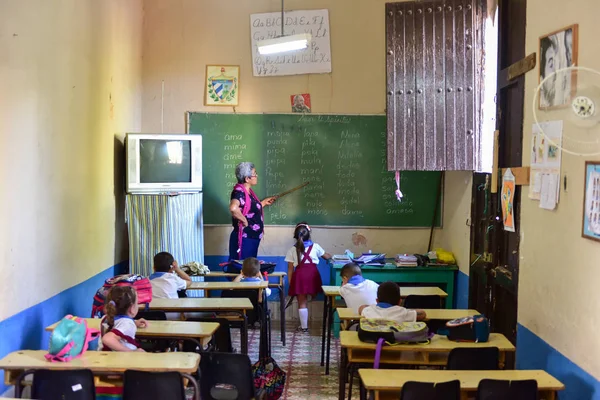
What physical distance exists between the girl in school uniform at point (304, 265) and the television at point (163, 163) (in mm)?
1140

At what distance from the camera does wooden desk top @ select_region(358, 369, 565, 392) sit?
2.81 m

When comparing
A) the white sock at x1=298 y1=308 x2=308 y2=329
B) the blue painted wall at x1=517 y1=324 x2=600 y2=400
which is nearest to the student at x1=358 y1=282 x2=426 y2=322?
the blue painted wall at x1=517 y1=324 x2=600 y2=400

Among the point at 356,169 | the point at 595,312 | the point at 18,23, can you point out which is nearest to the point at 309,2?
the point at 356,169

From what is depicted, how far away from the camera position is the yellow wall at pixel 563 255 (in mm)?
3064

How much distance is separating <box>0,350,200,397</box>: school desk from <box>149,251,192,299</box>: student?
5.00 feet

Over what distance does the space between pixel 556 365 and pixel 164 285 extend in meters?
2.79

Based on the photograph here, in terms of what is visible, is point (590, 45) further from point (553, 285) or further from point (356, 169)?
point (356, 169)

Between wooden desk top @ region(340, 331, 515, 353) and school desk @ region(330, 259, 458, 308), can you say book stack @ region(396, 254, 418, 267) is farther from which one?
wooden desk top @ region(340, 331, 515, 353)

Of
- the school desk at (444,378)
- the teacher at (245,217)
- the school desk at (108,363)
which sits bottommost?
the school desk at (444,378)

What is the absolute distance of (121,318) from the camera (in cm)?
345

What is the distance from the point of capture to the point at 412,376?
294cm

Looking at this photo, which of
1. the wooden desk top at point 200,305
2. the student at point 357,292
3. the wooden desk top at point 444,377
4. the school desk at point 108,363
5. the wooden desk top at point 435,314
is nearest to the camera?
the wooden desk top at point 444,377

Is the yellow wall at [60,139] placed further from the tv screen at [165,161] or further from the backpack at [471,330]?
the backpack at [471,330]


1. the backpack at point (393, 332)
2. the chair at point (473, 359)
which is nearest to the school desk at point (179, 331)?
the backpack at point (393, 332)
